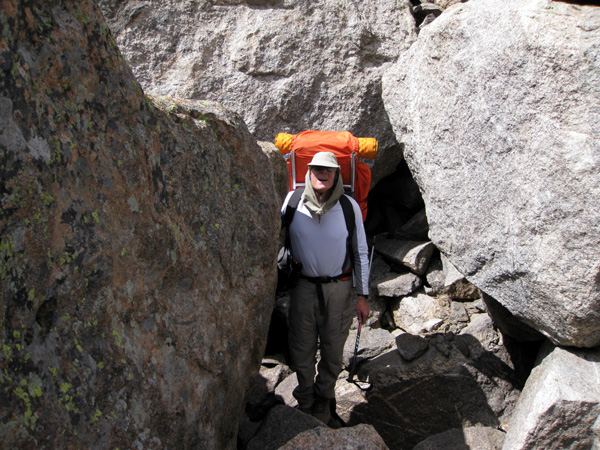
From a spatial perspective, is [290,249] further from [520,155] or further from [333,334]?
[520,155]

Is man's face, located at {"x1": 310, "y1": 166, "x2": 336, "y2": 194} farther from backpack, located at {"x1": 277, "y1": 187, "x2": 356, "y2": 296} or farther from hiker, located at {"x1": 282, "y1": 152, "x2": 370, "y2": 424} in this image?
backpack, located at {"x1": 277, "y1": 187, "x2": 356, "y2": 296}

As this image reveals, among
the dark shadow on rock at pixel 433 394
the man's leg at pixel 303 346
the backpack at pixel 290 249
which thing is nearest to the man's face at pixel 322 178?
the backpack at pixel 290 249

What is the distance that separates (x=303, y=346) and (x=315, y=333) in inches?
8.6

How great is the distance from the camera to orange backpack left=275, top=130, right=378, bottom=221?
24.1 feet

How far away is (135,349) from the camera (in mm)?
3203

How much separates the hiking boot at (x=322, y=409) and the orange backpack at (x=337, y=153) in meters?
2.81

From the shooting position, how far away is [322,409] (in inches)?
254

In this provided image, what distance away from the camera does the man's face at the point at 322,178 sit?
19.5 ft

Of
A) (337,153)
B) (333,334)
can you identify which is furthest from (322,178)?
(333,334)

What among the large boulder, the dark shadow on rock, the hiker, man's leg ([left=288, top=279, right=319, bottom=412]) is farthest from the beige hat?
the large boulder

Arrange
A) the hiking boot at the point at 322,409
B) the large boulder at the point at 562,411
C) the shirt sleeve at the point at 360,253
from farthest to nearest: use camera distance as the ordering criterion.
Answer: the hiking boot at the point at 322,409, the shirt sleeve at the point at 360,253, the large boulder at the point at 562,411

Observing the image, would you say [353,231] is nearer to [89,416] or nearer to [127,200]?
[127,200]

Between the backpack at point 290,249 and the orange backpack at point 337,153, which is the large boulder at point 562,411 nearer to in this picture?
the backpack at point 290,249

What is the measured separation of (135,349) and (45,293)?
2.34ft
